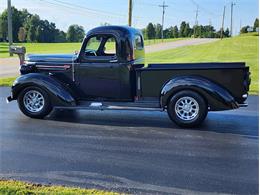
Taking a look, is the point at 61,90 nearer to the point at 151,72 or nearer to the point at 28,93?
the point at 28,93

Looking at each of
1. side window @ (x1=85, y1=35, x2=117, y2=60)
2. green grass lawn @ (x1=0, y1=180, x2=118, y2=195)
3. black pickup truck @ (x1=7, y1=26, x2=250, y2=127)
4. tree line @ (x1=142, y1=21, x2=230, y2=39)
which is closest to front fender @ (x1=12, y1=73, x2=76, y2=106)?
black pickup truck @ (x1=7, y1=26, x2=250, y2=127)

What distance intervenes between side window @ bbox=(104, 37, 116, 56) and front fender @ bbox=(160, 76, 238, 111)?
151cm

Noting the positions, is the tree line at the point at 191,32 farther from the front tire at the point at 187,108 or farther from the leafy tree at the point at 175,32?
the front tire at the point at 187,108

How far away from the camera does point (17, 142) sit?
21.9 feet

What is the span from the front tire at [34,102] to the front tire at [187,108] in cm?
246

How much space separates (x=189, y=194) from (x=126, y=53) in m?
4.51

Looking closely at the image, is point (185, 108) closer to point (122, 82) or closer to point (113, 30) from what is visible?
point (122, 82)

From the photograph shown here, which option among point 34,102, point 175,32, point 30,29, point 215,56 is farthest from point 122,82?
point 175,32

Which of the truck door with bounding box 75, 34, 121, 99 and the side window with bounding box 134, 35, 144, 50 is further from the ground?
the side window with bounding box 134, 35, 144, 50

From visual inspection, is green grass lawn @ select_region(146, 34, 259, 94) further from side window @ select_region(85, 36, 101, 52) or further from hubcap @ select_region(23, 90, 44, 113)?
hubcap @ select_region(23, 90, 44, 113)

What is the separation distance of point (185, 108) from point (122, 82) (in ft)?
4.57

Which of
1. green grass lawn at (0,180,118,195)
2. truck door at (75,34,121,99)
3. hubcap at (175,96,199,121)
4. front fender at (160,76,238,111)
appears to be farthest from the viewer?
truck door at (75,34,121,99)

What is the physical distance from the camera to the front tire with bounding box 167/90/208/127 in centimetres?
769

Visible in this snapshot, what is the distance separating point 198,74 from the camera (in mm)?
7750
